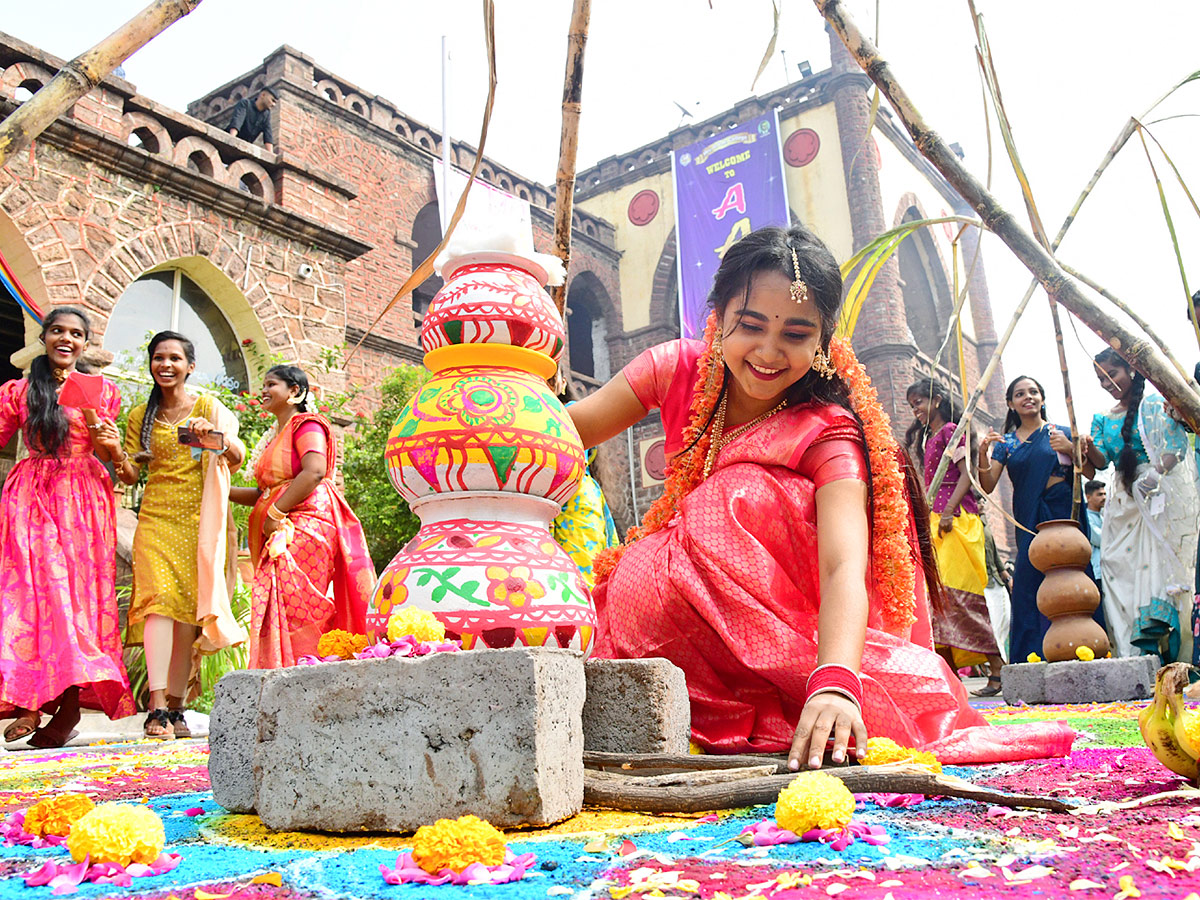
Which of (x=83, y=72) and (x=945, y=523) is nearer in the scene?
(x=83, y=72)

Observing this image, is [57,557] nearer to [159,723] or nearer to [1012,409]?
[159,723]

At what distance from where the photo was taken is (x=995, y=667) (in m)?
5.55

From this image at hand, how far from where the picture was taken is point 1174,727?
1307 mm

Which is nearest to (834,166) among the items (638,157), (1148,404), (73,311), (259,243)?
(638,157)

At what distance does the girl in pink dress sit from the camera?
11.7ft

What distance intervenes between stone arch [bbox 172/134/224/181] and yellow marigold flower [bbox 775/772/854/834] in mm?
7757

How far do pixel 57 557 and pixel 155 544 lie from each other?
407 mm

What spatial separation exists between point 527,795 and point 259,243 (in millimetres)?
7590

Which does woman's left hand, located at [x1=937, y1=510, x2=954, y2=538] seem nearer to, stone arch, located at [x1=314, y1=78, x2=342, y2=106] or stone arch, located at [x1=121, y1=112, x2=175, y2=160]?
stone arch, located at [x1=121, y1=112, x2=175, y2=160]

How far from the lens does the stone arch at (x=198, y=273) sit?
682cm

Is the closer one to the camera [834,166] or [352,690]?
A: [352,690]

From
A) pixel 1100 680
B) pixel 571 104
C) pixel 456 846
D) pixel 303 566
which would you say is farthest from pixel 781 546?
pixel 1100 680

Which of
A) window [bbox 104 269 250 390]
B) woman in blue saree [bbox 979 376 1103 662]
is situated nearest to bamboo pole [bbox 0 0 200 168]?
woman in blue saree [bbox 979 376 1103 662]

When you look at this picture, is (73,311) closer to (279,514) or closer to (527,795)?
(279,514)
